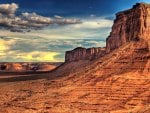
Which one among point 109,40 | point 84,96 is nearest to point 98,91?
point 84,96

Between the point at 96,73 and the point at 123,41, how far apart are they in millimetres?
26606

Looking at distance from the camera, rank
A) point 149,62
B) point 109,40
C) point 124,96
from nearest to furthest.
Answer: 1. point 124,96
2. point 149,62
3. point 109,40

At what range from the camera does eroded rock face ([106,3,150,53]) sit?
438 ft

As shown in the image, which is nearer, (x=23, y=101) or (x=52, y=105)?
(x=52, y=105)

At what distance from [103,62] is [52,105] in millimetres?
23130

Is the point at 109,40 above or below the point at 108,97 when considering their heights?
above

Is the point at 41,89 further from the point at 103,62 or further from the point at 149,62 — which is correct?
the point at 149,62

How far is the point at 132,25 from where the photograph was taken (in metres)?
140

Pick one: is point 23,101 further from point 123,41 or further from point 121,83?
point 123,41

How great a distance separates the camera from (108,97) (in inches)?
Result: 4225

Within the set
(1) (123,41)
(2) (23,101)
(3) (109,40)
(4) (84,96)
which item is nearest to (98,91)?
(4) (84,96)

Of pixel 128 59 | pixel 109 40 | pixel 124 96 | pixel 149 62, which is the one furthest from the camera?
pixel 109 40

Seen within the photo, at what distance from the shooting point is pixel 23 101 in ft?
386

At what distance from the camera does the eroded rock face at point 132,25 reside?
13350cm
